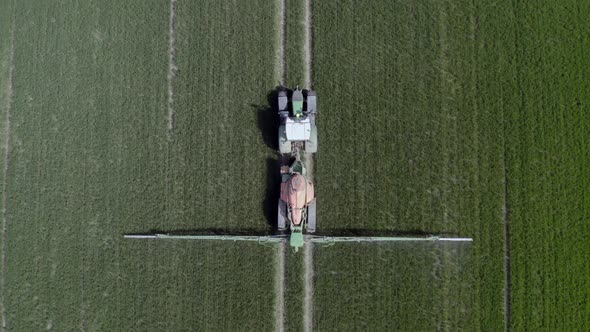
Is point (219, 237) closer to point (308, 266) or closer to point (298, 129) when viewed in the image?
point (308, 266)

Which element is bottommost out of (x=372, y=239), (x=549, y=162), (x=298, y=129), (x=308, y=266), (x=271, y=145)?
(x=308, y=266)

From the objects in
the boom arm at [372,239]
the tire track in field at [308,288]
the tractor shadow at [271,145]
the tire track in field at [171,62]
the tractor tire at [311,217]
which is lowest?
the tire track in field at [308,288]

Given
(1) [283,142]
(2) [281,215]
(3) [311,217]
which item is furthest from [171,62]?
(3) [311,217]

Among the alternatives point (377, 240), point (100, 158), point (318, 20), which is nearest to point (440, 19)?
point (318, 20)

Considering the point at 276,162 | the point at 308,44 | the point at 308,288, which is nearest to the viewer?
the point at 308,288

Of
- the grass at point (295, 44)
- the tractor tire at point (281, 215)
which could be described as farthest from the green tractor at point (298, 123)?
the tractor tire at point (281, 215)

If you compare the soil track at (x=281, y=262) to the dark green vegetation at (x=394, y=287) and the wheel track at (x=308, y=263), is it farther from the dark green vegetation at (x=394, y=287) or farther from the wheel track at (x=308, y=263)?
the dark green vegetation at (x=394, y=287)

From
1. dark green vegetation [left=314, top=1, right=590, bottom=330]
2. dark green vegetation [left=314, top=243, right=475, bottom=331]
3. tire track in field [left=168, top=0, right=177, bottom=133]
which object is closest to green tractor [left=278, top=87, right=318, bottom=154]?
dark green vegetation [left=314, top=1, right=590, bottom=330]
